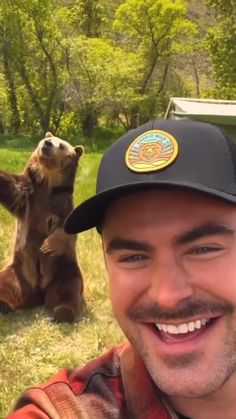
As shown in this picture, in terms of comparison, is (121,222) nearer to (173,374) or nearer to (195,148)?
(195,148)

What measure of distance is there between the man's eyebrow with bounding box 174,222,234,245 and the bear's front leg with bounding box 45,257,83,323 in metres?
3.89

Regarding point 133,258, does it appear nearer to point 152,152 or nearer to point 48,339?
point 152,152

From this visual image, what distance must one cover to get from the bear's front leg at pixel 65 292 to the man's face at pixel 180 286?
378cm

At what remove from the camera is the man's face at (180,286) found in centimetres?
166

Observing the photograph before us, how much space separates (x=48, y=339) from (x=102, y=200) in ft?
11.4

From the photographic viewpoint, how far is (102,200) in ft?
5.79

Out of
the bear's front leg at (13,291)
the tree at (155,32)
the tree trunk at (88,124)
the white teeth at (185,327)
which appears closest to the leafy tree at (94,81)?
the tree trunk at (88,124)

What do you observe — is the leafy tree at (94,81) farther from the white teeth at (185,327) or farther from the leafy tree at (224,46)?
the white teeth at (185,327)

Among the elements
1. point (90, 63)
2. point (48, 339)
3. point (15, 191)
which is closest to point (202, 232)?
point (48, 339)

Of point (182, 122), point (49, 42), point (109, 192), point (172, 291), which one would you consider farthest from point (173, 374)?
point (49, 42)

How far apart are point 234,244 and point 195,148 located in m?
0.27

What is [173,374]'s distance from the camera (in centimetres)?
166

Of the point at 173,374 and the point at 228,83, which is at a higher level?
the point at 173,374

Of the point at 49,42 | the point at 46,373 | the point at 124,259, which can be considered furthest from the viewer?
the point at 49,42
